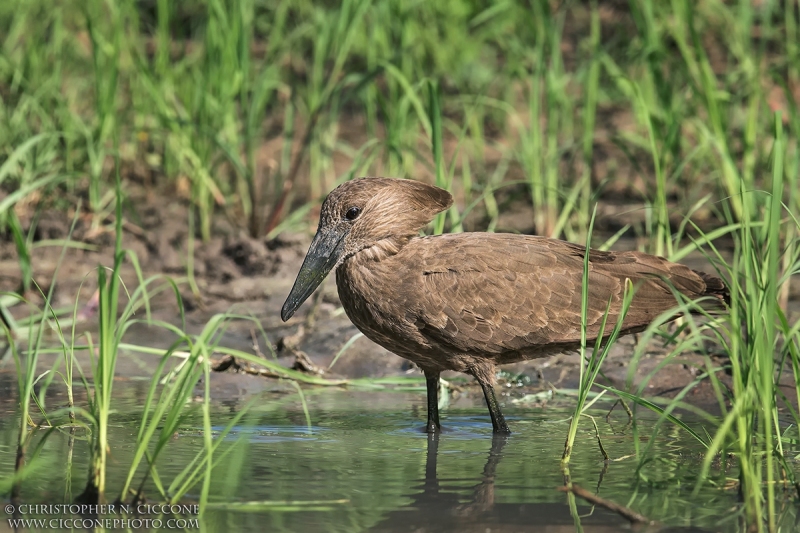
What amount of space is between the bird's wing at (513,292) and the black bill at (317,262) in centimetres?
33

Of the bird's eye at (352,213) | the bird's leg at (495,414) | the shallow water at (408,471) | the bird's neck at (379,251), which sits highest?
the bird's eye at (352,213)

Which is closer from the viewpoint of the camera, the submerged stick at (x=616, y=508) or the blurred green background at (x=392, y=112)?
the submerged stick at (x=616, y=508)

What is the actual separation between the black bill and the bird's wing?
332mm

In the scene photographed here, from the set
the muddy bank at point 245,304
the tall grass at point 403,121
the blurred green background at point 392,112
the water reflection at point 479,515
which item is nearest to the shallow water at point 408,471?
the water reflection at point 479,515

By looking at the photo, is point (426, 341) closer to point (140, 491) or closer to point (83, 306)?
point (140, 491)

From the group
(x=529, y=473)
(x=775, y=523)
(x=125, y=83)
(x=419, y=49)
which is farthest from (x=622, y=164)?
(x=775, y=523)

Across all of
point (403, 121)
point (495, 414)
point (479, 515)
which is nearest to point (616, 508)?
point (479, 515)

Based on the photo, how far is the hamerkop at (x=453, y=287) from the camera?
15.7 ft

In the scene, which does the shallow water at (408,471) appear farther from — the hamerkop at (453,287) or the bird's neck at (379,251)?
the bird's neck at (379,251)

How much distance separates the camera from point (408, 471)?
4.20m

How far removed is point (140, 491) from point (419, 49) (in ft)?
19.5

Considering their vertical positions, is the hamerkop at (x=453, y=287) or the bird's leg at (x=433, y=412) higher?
the hamerkop at (x=453, y=287)

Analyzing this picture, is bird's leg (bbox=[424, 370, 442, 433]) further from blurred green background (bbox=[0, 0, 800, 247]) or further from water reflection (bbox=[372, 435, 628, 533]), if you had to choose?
blurred green background (bbox=[0, 0, 800, 247])

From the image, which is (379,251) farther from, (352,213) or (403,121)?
(403,121)
